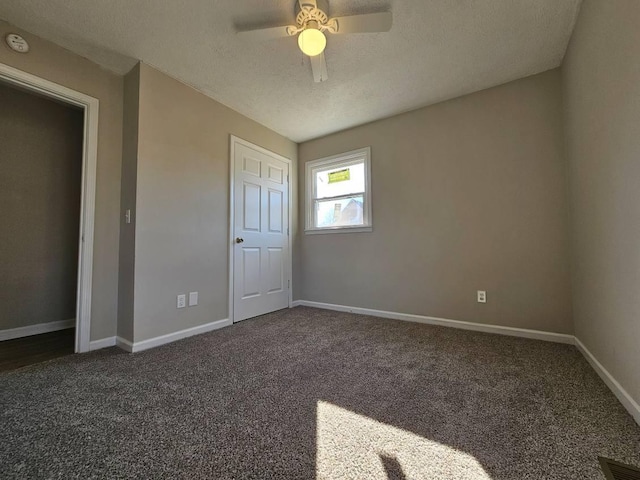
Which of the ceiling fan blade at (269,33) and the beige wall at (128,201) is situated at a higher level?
the ceiling fan blade at (269,33)

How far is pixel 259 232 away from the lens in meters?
3.34

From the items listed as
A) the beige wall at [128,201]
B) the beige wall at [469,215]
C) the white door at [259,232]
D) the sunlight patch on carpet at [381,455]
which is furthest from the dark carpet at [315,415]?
the white door at [259,232]

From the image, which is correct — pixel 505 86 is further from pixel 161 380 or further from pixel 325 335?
pixel 161 380

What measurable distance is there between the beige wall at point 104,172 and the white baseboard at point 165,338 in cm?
23

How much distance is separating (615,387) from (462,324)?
1290 millimetres

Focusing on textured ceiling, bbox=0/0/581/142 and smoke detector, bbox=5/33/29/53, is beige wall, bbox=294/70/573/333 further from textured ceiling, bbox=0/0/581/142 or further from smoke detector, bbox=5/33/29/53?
smoke detector, bbox=5/33/29/53

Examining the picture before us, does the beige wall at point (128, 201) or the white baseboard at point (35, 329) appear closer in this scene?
the beige wall at point (128, 201)

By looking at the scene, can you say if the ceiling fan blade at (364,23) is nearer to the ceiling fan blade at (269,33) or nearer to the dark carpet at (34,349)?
the ceiling fan blade at (269,33)

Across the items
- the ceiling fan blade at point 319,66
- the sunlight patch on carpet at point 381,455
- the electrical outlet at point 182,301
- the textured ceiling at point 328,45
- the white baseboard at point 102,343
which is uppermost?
the textured ceiling at point 328,45

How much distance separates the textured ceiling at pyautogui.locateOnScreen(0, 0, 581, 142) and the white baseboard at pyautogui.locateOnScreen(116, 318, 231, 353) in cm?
235

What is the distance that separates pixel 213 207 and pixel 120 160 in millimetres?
865

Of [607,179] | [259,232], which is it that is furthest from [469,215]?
[259,232]

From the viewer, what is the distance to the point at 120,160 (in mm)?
2410

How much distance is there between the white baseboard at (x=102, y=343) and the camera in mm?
2216
